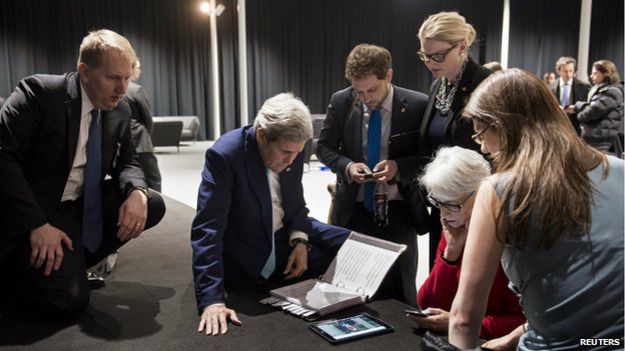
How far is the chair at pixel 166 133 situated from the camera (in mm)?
10312

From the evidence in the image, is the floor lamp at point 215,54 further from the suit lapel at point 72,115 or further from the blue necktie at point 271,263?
the blue necktie at point 271,263

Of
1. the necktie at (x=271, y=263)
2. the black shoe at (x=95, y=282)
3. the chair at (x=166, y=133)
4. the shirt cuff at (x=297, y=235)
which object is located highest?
the shirt cuff at (x=297, y=235)

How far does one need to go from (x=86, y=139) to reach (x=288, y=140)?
0.93 m

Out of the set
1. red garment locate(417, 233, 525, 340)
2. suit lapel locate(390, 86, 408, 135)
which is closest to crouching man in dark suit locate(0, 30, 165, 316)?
suit lapel locate(390, 86, 408, 135)

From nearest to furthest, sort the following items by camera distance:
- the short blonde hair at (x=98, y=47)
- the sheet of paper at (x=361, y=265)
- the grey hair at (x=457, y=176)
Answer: the grey hair at (x=457, y=176) → the sheet of paper at (x=361, y=265) → the short blonde hair at (x=98, y=47)

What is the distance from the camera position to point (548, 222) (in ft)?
3.69

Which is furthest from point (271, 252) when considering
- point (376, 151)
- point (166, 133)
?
point (166, 133)

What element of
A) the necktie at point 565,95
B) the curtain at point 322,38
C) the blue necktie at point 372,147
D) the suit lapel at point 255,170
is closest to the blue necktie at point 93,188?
the suit lapel at point 255,170

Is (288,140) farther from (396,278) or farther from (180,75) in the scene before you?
(180,75)

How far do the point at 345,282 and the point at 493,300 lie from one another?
1.95ft

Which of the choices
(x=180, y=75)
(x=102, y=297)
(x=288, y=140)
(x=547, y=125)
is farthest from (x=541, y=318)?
(x=180, y=75)

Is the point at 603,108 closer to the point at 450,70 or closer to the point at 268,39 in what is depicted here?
the point at 450,70

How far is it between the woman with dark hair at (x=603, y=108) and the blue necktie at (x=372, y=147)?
4.22 m

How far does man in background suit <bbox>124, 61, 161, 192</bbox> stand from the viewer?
3.97 metres
